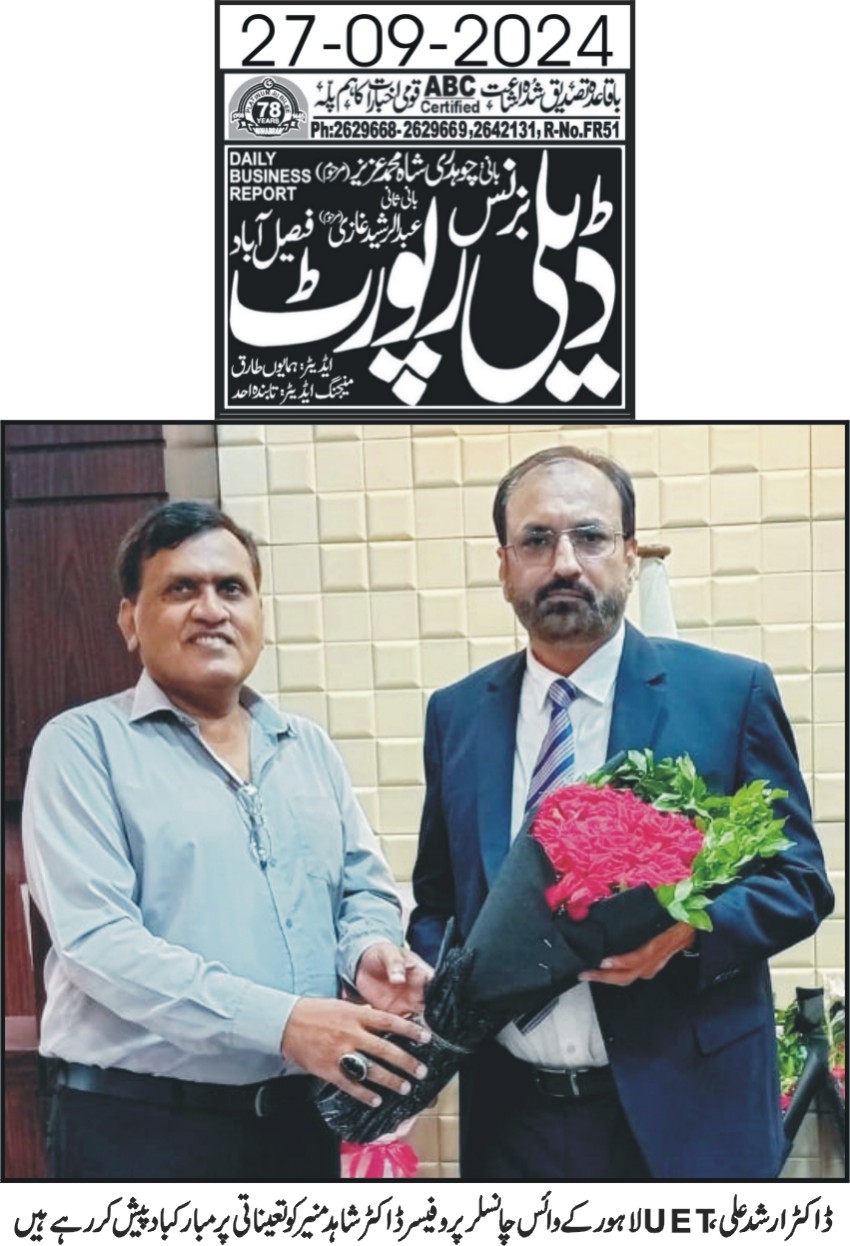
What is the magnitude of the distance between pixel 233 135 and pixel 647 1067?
5.76ft

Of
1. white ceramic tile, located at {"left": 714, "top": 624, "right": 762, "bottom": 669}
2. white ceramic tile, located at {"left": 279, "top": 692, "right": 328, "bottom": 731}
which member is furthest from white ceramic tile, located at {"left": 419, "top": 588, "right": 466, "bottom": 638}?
white ceramic tile, located at {"left": 714, "top": 624, "right": 762, "bottom": 669}

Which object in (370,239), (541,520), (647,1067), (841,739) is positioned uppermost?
(370,239)

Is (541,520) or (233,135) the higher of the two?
(233,135)

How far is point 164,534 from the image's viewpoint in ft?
7.41

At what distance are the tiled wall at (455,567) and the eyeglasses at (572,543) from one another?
0.07m

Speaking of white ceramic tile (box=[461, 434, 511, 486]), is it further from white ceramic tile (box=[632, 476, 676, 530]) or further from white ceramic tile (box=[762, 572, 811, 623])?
white ceramic tile (box=[762, 572, 811, 623])

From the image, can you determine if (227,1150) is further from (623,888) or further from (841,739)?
(841,739)

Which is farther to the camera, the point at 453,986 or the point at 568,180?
the point at 568,180

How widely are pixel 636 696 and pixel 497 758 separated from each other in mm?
259

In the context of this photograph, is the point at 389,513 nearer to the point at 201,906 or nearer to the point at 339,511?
the point at 339,511

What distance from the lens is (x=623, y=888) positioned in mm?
2068

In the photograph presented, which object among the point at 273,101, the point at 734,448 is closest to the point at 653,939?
the point at 734,448

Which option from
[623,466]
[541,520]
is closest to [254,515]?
[541,520]

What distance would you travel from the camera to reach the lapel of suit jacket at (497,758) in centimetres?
221
